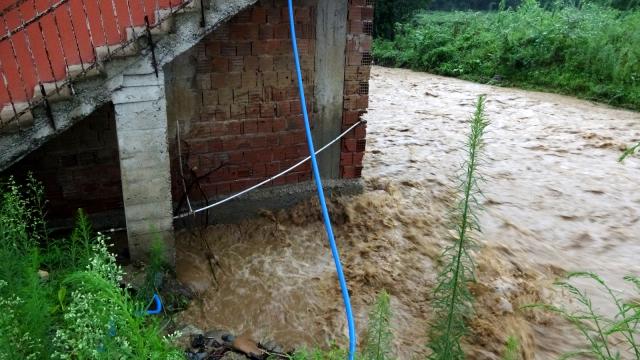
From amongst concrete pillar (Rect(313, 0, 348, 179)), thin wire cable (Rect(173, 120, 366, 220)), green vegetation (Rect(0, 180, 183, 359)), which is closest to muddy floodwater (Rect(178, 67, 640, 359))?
thin wire cable (Rect(173, 120, 366, 220))

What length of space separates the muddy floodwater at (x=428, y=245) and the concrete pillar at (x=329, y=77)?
0.57 meters

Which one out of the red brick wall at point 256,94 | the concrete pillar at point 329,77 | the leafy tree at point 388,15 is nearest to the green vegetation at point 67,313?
the red brick wall at point 256,94

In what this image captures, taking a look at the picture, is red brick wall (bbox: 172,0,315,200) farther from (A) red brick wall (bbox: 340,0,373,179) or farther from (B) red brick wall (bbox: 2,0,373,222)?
(A) red brick wall (bbox: 340,0,373,179)

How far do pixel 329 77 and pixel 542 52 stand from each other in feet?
32.5

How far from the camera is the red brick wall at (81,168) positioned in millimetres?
4316

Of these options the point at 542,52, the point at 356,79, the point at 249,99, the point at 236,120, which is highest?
the point at 356,79

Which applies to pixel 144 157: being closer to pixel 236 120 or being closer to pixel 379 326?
pixel 236 120

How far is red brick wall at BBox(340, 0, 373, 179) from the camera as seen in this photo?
194 inches

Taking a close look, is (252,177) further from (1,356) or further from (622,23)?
(622,23)

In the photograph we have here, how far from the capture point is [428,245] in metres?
4.98

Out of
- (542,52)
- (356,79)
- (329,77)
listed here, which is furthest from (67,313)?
(542,52)

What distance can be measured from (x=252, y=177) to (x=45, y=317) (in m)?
2.64

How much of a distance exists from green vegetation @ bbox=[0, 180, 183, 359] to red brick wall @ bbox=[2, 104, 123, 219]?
38.7 inches

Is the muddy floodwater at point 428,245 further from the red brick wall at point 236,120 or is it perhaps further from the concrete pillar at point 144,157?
the red brick wall at point 236,120
